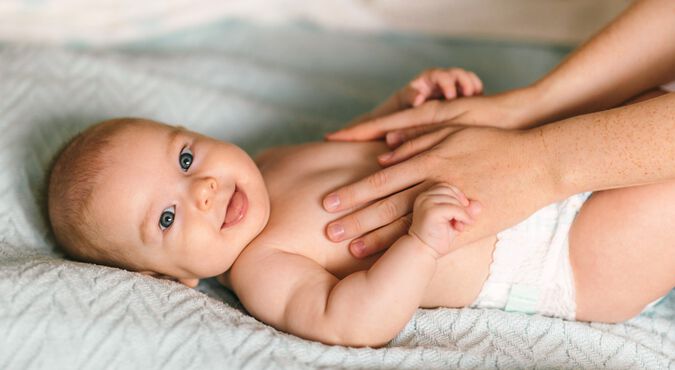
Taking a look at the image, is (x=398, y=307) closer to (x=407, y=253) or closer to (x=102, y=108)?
(x=407, y=253)

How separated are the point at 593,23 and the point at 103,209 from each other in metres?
1.43

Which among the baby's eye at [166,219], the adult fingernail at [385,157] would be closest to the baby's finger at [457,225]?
the adult fingernail at [385,157]

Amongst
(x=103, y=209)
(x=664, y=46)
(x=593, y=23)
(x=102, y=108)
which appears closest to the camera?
(x=103, y=209)

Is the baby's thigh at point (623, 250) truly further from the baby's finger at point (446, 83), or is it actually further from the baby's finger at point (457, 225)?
the baby's finger at point (446, 83)

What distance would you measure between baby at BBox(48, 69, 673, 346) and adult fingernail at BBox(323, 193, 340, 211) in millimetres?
30

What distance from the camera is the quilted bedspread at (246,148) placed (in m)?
1.11

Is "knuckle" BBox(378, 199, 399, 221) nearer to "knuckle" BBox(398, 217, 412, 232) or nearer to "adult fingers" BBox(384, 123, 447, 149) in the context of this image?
"knuckle" BBox(398, 217, 412, 232)

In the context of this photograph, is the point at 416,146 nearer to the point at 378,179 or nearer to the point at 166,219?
the point at 378,179

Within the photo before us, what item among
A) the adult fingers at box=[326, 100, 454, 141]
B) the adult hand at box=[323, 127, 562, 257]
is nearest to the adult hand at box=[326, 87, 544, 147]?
the adult fingers at box=[326, 100, 454, 141]

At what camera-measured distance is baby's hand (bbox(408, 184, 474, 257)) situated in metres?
1.16

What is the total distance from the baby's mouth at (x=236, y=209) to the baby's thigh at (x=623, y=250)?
0.59m

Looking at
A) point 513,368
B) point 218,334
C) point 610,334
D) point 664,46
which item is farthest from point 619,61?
point 218,334

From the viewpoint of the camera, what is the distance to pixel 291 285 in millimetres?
1271

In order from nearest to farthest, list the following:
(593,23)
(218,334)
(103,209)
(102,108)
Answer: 1. (218,334)
2. (103,209)
3. (102,108)
4. (593,23)
